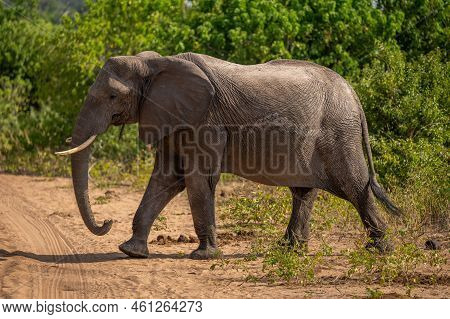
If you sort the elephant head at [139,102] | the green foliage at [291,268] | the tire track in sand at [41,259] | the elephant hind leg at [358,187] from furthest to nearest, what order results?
1. the elephant hind leg at [358,187]
2. the elephant head at [139,102]
3. the green foliage at [291,268]
4. the tire track in sand at [41,259]

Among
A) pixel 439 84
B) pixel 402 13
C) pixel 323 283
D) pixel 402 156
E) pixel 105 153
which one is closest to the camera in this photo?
pixel 323 283

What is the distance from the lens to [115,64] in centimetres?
844

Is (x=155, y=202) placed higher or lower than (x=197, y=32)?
lower

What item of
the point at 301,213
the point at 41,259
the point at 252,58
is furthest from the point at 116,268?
the point at 252,58

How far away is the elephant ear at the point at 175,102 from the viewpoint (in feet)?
27.6

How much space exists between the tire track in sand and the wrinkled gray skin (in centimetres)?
57

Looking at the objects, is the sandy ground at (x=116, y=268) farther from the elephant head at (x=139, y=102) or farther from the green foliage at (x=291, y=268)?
the elephant head at (x=139, y=102)

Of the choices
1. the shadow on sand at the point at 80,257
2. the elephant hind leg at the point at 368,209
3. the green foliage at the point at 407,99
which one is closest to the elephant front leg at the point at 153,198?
the shadow on sand at the point at 80,257

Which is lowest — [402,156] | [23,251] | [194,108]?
[23,251]

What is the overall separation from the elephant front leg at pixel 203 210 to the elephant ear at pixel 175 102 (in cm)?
54

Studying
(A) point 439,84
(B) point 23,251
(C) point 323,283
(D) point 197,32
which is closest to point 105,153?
(D) point 197,32

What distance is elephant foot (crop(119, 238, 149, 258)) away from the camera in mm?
8570

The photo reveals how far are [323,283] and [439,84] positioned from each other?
215 inches
